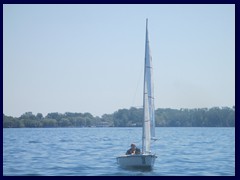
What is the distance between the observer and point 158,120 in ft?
350

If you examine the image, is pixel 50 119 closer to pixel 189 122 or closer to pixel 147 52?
pixel 189 122

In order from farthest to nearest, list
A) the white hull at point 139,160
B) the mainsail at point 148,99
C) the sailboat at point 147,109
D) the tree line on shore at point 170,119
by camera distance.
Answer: the tree line on shore at point 170,119 < the mainsail at point 148,99 < the sailboat at point 147,109 < the white hull at point 139,160

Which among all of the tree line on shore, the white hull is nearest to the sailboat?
the white hull

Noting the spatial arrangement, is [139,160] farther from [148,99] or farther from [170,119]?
[170,119]

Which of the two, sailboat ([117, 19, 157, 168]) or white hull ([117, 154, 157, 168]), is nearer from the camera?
white hull ([117, 154, 157, 168])

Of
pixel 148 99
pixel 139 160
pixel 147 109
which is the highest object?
pixel 148 99

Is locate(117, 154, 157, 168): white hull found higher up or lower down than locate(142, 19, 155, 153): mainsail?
lower down

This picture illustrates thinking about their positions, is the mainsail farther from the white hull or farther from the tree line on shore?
the tree line on shore

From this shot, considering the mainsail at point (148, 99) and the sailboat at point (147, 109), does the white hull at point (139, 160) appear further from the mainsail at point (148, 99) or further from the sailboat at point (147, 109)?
the mainsail at point (148, 99)

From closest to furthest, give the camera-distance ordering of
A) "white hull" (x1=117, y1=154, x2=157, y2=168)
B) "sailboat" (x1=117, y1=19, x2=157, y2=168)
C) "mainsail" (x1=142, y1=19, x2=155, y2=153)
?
"white hull" (x1=117, y1=154, x2=157, y2=168) < "sailboat" (x1=117, y1=19, x2=157, y2=168) < "mainsail" (x1=142, y1=19, x2=155, y2=153)

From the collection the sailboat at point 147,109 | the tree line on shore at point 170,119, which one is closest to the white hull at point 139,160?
the sailboat at point 147,109

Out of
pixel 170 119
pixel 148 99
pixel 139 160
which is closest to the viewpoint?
pixel 139 160

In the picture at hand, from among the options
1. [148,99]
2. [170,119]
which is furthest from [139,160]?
[170,119]
